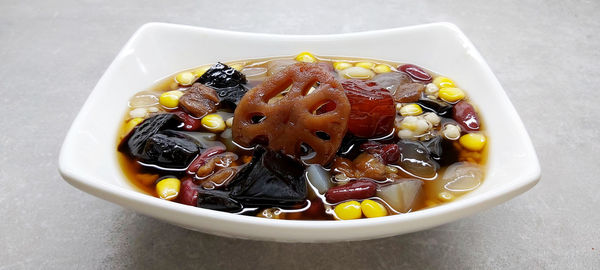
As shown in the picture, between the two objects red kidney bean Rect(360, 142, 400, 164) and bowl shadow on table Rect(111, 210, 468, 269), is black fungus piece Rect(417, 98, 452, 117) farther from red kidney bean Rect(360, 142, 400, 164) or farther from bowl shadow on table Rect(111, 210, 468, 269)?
bowl shadow on table Rect(111, 210, 468, 269)

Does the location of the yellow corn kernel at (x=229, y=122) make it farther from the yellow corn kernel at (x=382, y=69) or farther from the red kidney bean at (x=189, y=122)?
the yellow corn kernel at (x=382, y=69)

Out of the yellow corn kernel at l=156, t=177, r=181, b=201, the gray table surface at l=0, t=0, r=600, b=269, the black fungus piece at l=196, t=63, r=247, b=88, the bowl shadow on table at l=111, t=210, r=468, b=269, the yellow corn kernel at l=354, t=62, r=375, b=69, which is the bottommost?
the gray table surface at l=0, t=0, r=600, b=269

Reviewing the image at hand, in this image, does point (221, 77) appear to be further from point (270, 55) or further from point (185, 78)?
point (270, 55)

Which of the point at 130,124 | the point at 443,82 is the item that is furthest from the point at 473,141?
the point at 130,124

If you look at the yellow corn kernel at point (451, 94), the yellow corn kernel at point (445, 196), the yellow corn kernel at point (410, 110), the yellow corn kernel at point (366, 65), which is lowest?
the yellow corn kernel at point (445, 196)

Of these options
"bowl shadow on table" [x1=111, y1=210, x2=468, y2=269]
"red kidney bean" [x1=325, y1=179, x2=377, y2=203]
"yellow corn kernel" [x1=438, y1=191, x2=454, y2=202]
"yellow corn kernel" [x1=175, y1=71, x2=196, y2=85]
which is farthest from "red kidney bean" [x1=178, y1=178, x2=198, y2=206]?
"yellow corn kernel" [x1=438, y1=191, x2=454, y2=202]

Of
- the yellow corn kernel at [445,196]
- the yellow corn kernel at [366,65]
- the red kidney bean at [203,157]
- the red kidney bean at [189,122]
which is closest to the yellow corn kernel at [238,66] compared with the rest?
the red kidney bean at [189,122]

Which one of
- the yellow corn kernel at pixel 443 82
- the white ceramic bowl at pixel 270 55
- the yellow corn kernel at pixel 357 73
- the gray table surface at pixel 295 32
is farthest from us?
the yellow corn kernel at pixel 357 73
